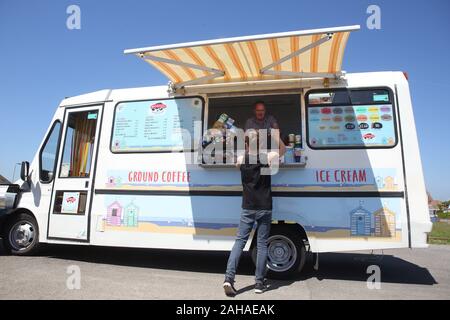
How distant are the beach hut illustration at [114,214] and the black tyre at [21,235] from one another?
1.61m

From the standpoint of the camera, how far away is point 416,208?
4.37 m

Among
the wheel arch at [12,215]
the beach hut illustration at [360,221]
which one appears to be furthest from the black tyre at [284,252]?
the wheel arch at [12,215]

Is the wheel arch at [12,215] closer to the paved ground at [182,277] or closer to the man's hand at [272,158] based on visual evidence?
the paved ground at [182,277]

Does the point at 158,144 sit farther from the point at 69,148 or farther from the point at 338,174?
the point at 338,174

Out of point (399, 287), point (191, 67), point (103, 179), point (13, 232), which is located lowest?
point (399, 287)

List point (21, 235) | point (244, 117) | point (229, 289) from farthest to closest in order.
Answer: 1. point (244, 117)
2. point (21, 235)
3. point (229, 289)

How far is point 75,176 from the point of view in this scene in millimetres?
5824

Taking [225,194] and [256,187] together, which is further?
[225,194]

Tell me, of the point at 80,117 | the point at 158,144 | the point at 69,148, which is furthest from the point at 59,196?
the point at 158,144

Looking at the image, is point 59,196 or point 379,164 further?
point 59,196

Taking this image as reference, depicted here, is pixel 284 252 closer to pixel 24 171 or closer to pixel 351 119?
pixel 351 119

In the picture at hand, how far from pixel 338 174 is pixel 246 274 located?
6.96 ft

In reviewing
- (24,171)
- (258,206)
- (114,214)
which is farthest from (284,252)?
(24,171)

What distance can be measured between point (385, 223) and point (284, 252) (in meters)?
1.44
